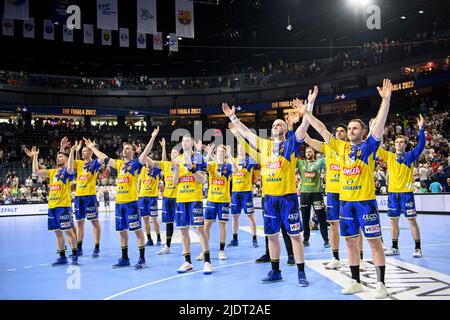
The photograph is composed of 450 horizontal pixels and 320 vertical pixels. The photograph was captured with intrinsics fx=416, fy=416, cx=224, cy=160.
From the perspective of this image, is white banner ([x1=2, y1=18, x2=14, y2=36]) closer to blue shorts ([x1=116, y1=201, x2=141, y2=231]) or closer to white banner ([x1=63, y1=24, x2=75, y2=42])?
white banner ([x1=63, y1=24, x2=75, y2=42])

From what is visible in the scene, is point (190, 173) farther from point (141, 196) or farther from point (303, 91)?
point (303, 91)

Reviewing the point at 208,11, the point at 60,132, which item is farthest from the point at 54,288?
the point at 60,132

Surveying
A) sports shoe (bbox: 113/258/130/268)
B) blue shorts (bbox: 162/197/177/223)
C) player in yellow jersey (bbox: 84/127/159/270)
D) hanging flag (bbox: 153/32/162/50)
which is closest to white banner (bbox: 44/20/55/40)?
hanging flag (bbox: 153/32/162/50)

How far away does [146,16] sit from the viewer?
61.5ft

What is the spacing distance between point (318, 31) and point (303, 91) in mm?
5515

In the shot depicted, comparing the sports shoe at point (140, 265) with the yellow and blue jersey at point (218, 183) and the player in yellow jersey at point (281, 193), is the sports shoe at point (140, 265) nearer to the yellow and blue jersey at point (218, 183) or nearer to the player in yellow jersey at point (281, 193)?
the yellow and blue jersey at point (218, 183)

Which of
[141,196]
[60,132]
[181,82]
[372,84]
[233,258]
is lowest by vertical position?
[233,258]

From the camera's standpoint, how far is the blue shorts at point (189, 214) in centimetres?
774

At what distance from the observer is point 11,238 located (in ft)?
45.9

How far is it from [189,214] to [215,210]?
1696mm

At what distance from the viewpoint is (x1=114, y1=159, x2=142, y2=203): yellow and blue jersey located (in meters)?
8.49

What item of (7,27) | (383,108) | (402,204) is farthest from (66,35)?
(383,108)

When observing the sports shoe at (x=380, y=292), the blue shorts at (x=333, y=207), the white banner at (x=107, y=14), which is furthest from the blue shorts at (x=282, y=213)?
the white banner at (x=107, y=14)

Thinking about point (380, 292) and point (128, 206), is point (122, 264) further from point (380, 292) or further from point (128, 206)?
point (380, 292)
